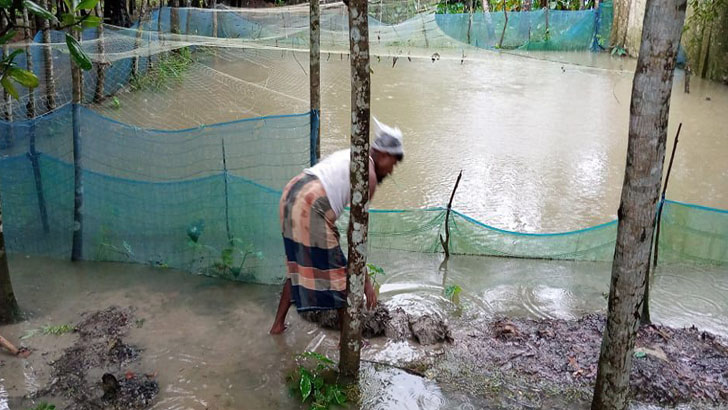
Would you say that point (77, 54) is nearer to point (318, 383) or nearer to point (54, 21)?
point (54, 21)

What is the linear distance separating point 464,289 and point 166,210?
2.35 meters

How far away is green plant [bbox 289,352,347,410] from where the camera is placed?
3.05 m

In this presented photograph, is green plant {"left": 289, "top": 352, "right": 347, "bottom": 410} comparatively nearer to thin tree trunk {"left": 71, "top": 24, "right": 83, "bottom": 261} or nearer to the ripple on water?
the ripple on water

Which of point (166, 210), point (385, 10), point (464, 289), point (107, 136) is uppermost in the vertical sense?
point (385, 10)

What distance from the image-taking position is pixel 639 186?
248 cm

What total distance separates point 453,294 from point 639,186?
2295 mm

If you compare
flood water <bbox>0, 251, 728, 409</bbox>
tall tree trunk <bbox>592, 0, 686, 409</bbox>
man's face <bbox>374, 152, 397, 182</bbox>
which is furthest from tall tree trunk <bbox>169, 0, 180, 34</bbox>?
tall tree trunk <bbox>592, 0, 686, 409</bbox>

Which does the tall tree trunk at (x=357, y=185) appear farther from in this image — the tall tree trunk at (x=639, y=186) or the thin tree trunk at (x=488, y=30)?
the thin tree trunk at (x=488, y=30)

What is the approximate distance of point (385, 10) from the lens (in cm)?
1847

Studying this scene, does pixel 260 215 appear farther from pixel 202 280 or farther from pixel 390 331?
pixel 390 331

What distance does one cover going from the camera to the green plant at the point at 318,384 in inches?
120

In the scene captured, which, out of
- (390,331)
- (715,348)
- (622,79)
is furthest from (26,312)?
(622,79)

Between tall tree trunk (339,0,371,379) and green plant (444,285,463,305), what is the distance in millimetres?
1490

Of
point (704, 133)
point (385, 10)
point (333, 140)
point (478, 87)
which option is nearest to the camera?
point (333, 140)
